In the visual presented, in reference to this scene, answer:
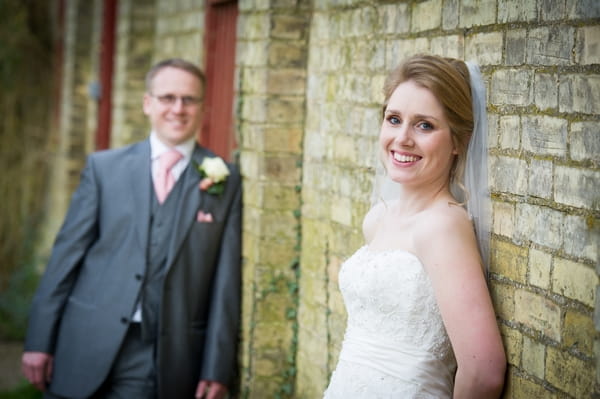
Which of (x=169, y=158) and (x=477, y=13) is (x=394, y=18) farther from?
(x=169, y=158)

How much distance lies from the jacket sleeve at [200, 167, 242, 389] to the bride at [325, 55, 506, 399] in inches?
65.3

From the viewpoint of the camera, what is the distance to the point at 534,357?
274cm

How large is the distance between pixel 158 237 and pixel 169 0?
9.90 feet

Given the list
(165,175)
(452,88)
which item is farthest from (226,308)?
(452,88)

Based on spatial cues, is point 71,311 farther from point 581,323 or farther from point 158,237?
point 581,323

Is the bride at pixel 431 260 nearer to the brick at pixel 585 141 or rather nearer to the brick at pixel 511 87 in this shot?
the brick at pixel 511 87

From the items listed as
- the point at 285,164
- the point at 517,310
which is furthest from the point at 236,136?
the point at 517,310

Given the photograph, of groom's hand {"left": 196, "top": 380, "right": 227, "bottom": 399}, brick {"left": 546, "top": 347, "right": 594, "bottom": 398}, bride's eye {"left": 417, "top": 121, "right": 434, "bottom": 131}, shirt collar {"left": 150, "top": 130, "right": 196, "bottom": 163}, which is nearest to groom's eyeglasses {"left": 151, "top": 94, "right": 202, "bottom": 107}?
shirt collar {"left": 150, "top": 130, "right": 196, "bottom": 163}

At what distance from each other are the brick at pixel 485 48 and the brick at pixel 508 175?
1.11ft

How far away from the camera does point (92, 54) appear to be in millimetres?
9414

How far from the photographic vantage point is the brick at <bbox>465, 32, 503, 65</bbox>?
295 centimetres

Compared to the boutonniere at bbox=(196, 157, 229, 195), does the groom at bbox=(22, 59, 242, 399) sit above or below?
below

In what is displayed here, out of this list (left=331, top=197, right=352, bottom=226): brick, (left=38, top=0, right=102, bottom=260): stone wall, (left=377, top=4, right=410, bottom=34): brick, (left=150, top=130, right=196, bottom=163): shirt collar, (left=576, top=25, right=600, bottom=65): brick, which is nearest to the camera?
(left=576, top=25, right=600, bottom=65): brick

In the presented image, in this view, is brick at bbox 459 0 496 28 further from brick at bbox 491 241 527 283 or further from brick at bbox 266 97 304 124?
brick at bbox 266 97 304 124
